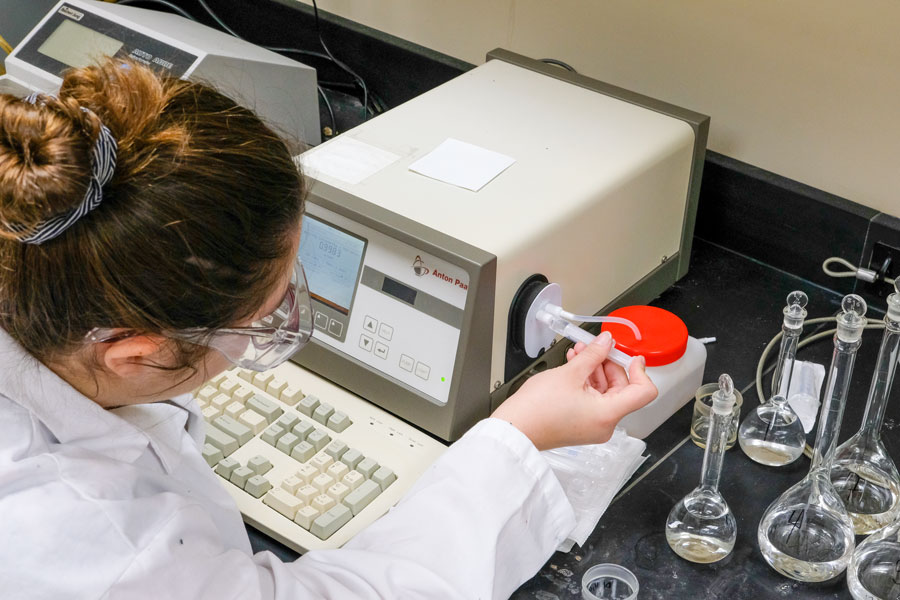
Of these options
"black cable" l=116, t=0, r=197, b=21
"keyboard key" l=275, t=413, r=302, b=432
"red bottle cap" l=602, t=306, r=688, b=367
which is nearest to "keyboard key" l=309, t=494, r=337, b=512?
"keyboard key" l=275, t=413, r=302, b=432

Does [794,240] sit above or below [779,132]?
below

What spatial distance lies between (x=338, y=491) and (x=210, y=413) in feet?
0.61

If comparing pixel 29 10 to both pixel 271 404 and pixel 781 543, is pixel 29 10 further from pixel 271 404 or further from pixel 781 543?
pixel 781 543

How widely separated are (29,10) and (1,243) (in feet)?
3.95

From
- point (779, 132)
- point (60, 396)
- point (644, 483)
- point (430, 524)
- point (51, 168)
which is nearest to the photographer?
point (51, 168)

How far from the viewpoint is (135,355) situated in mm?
664

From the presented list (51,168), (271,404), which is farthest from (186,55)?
(51,168)

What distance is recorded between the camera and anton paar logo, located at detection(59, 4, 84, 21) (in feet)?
4.69

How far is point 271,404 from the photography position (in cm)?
103

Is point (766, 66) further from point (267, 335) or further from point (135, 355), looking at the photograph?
point (135, 355)

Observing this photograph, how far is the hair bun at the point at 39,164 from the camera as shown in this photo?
561 millimetres

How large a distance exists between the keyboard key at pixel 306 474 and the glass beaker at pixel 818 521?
1.42 feet

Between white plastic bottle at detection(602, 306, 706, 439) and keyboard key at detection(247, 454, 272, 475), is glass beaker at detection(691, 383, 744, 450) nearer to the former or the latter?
white plastic bottle at detection(602, 306, 706, 439)

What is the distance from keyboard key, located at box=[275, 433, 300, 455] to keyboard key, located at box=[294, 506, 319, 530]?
0.08m
